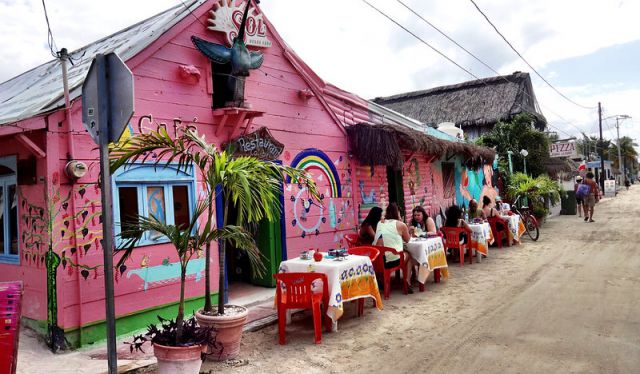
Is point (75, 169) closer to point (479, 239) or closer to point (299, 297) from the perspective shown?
point (299, 297)

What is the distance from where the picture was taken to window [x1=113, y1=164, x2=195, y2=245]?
5.45 metres

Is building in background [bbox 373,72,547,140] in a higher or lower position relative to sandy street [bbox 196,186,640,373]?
higher

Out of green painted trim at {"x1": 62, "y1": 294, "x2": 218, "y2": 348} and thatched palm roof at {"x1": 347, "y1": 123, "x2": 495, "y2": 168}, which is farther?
thatched palm roof at {"x1": 347, "y1": 123, "x2": 495, "y2": 168}

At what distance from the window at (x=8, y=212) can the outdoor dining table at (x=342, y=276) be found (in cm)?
Result: 344

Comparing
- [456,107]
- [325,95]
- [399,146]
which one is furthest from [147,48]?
[456,107]

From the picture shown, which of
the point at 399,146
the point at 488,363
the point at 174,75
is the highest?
the point at 174,75

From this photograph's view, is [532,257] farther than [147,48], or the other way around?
[532,257]

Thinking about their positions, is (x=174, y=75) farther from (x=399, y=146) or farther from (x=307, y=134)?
(x=399, y=146)

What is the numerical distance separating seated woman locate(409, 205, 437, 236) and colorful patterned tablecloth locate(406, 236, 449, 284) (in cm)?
52

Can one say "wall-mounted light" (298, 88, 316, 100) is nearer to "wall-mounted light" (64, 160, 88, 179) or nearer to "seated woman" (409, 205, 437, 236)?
"seated woman" (409, 205, 437, 236)

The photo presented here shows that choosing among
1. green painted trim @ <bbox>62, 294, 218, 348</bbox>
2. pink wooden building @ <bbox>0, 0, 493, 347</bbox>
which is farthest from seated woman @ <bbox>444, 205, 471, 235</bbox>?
green painted trim @ <bbox>62, 294, 218, 348</bbox>

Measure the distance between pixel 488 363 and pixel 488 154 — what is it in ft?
39.8

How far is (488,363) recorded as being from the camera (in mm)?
4168

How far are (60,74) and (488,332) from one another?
7.17 m
